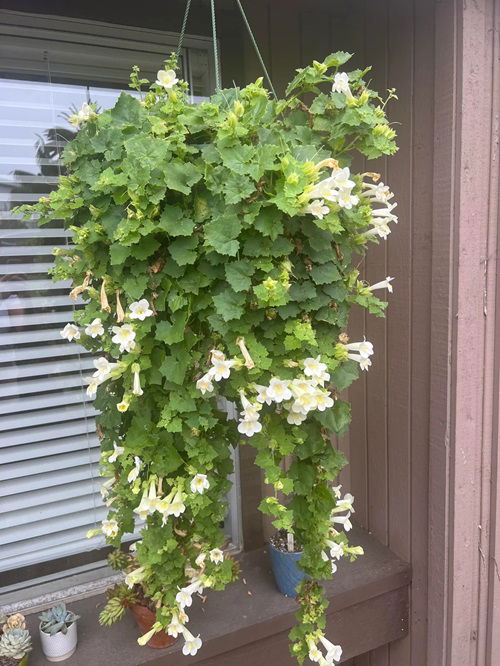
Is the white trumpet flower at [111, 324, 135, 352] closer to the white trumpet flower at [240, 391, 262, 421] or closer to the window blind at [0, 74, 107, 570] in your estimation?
the white trumpet flower at [240, 391, 262, 421]

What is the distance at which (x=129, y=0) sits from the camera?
1718 mm

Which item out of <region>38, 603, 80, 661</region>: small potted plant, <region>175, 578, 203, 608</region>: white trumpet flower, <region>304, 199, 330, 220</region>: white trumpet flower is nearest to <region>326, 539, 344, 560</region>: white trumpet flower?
<region>175, 578, 203, 608</region>: white trumpet flower

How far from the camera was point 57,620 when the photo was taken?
155 cm

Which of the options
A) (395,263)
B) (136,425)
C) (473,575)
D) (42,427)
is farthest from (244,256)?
(473,575)

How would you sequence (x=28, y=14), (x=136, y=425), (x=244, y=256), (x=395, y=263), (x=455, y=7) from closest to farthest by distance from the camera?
(x=244, y=256)
(x=136, y=425)
(x=455, y=7)
(x=28, y=14)
(x=395, y=263)

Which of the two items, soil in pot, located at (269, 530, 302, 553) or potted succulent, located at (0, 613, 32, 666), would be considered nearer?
potted succulent, located at (0, 613, 32, 666)

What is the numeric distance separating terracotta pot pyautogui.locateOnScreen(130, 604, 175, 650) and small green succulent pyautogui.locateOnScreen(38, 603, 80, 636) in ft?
0.65

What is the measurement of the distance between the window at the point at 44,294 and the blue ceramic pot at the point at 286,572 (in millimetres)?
657

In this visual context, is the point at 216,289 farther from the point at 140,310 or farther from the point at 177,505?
the point at 177,505

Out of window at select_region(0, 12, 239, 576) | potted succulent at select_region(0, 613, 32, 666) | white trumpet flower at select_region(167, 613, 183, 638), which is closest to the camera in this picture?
white trumpet flower at select_region(167, 613, 183, 638)

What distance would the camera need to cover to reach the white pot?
4.99ft

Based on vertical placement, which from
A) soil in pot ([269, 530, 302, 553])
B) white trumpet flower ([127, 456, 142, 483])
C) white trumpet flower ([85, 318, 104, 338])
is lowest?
soil in pot ([269, 530, 302, 553])

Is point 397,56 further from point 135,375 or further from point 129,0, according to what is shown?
point 135,375

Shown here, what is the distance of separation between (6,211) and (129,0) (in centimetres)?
81
